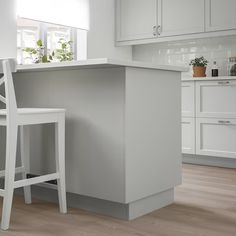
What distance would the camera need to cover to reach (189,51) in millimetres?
5133

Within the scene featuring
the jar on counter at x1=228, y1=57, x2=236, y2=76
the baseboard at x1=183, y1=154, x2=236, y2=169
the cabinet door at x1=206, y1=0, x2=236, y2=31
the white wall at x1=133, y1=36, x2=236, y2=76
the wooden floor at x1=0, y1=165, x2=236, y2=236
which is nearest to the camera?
the wooden floor at x1=0, y1=165, x2=236, y2=236

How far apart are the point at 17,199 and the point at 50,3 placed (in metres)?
2.52

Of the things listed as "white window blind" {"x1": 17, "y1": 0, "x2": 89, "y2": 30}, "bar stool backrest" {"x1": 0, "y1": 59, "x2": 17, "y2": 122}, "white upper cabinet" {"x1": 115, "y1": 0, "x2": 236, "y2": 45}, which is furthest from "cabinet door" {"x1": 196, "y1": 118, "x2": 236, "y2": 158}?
"bar stool backrest" {"x1": 0, "y1": 59, "x2": 17, "y2": 122}

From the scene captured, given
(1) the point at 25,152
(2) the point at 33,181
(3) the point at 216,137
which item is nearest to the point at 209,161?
(3) the point at 216,137

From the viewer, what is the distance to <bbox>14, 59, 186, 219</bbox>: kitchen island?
242 centimetres

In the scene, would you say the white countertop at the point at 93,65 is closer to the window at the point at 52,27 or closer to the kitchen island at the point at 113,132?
the kitchen island at the point at 113,132

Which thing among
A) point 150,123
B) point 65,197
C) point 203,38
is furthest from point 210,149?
point 65,197

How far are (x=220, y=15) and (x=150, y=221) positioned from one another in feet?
9.36

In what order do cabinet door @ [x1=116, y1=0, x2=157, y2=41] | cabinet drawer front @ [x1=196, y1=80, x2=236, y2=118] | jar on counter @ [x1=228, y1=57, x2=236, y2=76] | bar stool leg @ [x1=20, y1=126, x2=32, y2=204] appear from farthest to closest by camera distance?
cabinet door @ [x1=116, y1=0, x2=157, y2=41] → jar on counter @ [x1=228, y1=57, x2=236, y2=76] → cabinet drawer front @ [x1=196, y1=80, x2=236, y2=118] → bar stool leg @ [x1=20, y1=126, x2=32, y2=204]

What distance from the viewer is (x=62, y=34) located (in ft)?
16.9

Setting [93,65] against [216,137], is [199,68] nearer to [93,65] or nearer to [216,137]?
[216,137]

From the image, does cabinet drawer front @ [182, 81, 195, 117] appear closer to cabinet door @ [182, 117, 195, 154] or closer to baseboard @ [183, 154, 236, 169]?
cabinet door @ [182, 117, 195, 154]

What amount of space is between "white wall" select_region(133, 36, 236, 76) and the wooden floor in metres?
2.22

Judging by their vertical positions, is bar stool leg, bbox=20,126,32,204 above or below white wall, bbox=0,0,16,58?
below
